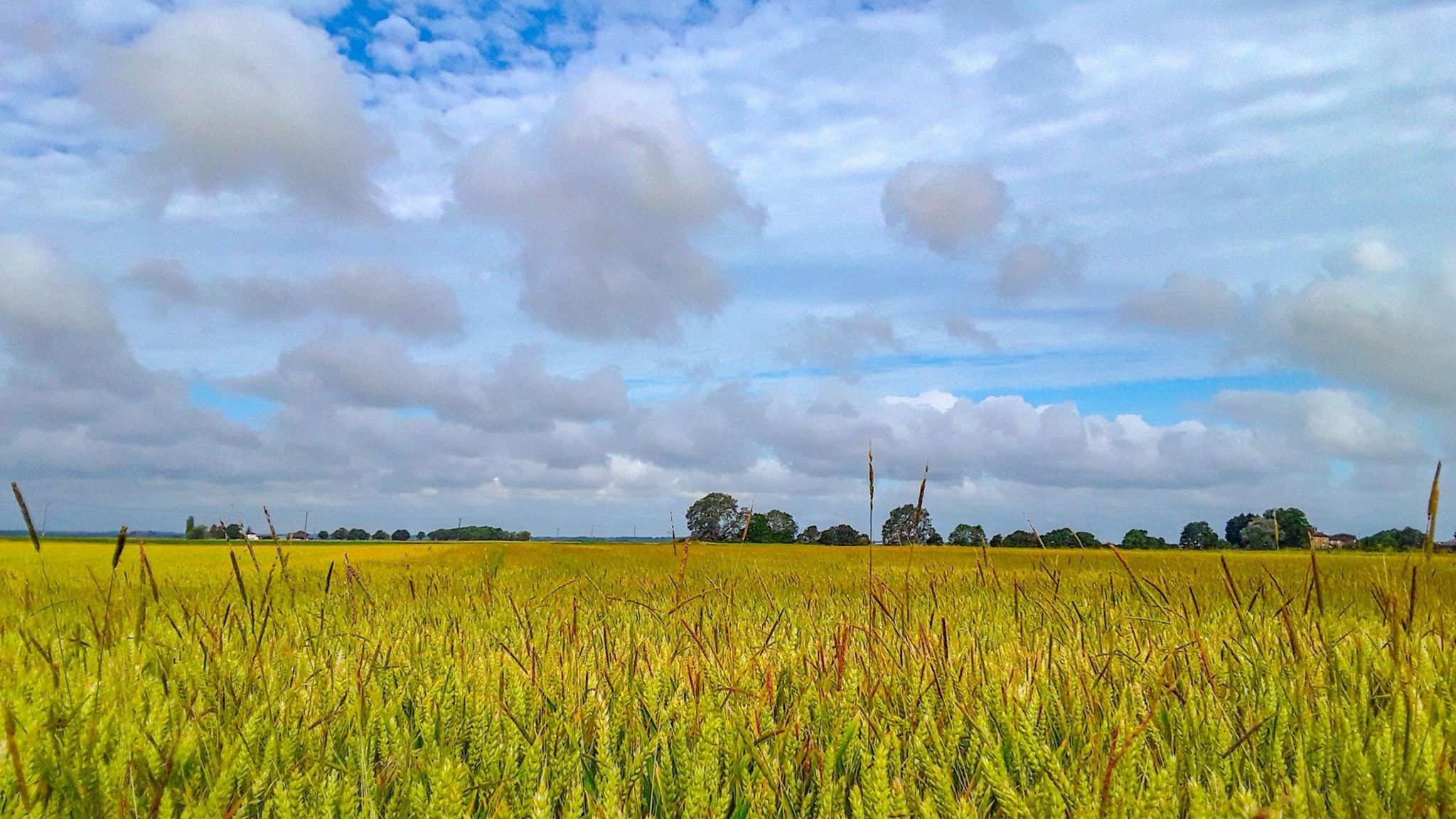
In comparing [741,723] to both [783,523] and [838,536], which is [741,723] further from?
[783,523]

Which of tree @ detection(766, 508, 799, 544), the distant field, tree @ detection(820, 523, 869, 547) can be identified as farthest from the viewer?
tree @ detection(766, 508, 799, 544)

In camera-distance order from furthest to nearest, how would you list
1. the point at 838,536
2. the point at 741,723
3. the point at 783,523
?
the point at 783,523 → the point at 838,536 → the point at 741,723

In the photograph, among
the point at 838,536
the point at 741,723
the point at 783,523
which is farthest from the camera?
the point at 783,523

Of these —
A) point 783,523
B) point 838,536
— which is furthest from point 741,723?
point 783,523

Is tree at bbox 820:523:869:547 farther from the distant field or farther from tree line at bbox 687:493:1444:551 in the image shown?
the distant field

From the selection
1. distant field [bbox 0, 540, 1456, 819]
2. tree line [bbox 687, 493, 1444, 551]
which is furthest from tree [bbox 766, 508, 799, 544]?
distant field [bbox 0, 540, 1456, 819]

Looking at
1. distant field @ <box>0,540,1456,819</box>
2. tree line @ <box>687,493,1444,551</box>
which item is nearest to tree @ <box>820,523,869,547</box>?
tree line @ <box>687,493,1444,551</box>

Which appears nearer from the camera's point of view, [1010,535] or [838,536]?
[1010,535]

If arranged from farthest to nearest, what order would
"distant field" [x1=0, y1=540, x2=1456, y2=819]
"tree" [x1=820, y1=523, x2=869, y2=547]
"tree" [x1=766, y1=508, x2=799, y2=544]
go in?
"tree" [x1=766, y1=508, x2=799, y2=544]
"tree" [x1=820, y1=523, x2=869, y2=547]
"distant field" [x1=0, y1=540, x2=1456, y2=819]

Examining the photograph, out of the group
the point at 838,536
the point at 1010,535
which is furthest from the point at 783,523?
the point at 1010,535

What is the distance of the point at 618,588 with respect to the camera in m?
6.89

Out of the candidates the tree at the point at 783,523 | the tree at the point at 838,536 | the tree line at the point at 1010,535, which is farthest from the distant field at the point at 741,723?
the tree at the point at 783,523

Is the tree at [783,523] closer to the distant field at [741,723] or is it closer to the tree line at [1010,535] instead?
the tree line at [1010,535]

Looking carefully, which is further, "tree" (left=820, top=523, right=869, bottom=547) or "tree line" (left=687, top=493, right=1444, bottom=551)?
"tree" (left=820, top=523, right=869, bottom=547)
